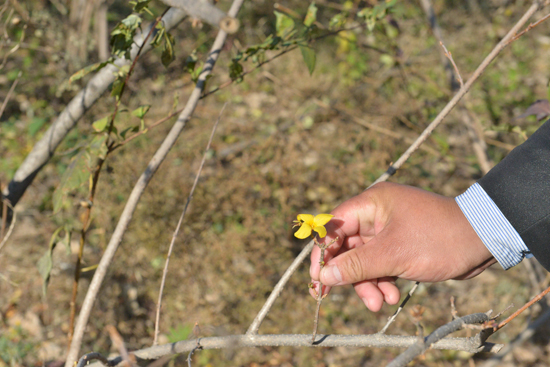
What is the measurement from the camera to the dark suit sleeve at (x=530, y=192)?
1165 millimetres

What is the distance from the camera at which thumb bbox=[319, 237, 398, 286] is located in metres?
1.24

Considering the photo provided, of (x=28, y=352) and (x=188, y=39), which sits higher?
(x=188, y=39)

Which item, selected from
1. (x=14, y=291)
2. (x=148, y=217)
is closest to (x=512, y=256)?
(x=148, y=217)

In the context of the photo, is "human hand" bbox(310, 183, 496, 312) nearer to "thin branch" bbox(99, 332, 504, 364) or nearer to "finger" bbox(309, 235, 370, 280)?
"finger" bbox(309, 235, 370, 280)

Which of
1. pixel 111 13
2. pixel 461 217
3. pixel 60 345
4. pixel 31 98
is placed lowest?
pixel 60 345

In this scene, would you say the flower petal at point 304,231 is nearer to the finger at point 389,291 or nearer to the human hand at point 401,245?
the human hand at point 401,245

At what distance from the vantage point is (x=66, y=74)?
3658mm

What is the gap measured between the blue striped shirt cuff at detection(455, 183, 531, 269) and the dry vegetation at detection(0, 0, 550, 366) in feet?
3.43

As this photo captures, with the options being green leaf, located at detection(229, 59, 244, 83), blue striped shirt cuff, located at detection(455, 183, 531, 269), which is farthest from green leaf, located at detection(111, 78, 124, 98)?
blue striped shirt cuff, located at detection(455, 183, 531, 269)

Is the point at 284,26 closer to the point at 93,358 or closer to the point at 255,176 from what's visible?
the point at 93,358

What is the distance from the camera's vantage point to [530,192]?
1179 mm

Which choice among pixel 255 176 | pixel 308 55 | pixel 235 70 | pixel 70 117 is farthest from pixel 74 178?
pixel 255 176

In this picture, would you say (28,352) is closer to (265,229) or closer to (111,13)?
(265,229)

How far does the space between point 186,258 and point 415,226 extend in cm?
200
